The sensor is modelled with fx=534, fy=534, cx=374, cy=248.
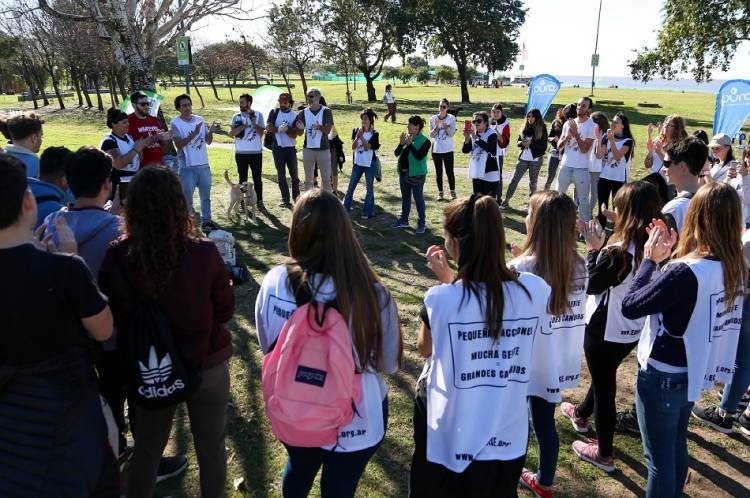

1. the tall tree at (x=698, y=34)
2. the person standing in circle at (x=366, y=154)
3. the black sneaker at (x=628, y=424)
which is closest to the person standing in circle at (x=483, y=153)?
the person standing in circle at (x=366, y=154)

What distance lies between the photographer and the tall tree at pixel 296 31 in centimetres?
3869

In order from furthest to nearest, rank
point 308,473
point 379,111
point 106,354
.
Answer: point 379,111, point 106,354, point 308,473

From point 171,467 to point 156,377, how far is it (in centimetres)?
139

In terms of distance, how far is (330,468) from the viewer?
88.4 inches

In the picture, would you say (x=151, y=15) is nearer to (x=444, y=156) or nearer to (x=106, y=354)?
(x=444, y=156)

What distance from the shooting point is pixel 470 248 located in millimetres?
2182

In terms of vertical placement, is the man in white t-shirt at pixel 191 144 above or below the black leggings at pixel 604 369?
above

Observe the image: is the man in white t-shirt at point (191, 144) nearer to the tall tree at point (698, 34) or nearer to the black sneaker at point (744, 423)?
the black sneaker at point (744, 423)

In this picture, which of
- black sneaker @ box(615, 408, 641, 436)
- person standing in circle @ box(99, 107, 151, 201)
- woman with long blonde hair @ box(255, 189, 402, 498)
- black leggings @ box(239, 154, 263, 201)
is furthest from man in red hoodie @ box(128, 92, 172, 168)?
black sneaker @ box(615, 408, 641, 436)

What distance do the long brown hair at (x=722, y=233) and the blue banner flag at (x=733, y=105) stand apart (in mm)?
6998

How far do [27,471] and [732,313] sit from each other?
337 centimetres

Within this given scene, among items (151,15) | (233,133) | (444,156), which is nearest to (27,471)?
(233,133)

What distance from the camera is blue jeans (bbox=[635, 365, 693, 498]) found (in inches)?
101

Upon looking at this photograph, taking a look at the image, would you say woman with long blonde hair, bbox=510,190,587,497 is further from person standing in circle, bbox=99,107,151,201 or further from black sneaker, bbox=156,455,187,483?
person standing in circle, bbox=99,107,151,201
